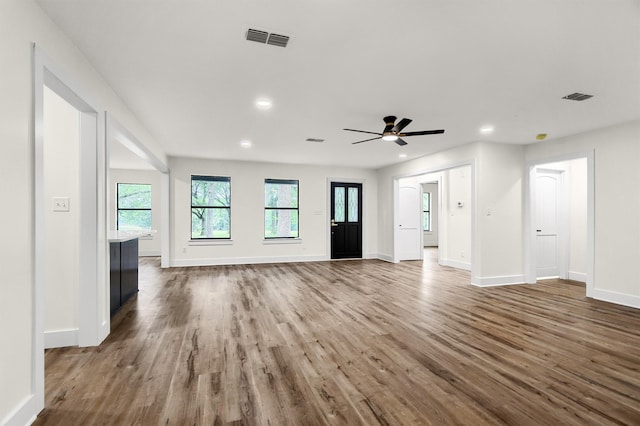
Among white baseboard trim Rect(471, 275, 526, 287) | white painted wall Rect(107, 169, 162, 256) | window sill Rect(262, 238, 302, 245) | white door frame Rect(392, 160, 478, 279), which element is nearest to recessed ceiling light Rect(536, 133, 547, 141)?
white door frame Rect(392, 160, 478, 279)

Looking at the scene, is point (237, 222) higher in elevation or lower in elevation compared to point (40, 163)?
lower

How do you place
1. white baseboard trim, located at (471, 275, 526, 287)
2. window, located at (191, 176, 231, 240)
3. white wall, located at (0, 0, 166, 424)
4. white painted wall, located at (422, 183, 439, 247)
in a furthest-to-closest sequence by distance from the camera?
white painted wall, located at (422, 183, 439, 247) → window, located at (191, 176, 231, 240) → white baseboard trim, located at (471, 275, 526, 287) → white wall, located at (0, 0, 166, 424)

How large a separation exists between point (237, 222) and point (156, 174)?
3.78 m

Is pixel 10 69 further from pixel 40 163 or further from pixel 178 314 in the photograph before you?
pixel 178 314

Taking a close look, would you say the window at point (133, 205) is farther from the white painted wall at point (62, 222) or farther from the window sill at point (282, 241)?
the white painted wall at point (62, 222)

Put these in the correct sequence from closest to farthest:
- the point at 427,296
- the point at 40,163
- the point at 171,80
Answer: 1. the point at 40,163
2. the point at 171,80
3. the point at 427,296

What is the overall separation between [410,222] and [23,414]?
27.1ft

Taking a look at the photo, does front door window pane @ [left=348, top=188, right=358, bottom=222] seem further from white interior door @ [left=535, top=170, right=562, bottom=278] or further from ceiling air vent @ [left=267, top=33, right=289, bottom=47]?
ceiling air vent @ [left=267, top=33, right=289, bottom=47]

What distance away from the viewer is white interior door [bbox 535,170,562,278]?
622 centimetres

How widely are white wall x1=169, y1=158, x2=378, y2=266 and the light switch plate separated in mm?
4612

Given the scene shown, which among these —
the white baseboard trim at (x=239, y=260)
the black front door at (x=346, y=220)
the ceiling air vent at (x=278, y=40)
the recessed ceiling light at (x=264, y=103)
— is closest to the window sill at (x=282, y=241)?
the white baseboard trim at (x=239, y=260)

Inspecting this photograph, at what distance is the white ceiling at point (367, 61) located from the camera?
2059 millimetres

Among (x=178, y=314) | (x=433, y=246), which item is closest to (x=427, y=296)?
(x=178, y=314)

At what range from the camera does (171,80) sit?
313 centimetres
